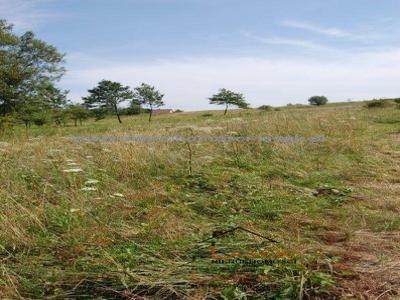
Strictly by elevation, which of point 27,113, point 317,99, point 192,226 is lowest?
point 192,226

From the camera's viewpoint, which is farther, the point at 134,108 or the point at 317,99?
the point at 317,99

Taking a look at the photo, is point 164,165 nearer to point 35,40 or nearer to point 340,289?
point 340,289

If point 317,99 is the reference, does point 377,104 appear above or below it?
below

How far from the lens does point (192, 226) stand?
3.90 meters

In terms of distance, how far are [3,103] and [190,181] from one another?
2135cm

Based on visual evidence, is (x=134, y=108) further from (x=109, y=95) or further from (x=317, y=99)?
(x=317, y=99)

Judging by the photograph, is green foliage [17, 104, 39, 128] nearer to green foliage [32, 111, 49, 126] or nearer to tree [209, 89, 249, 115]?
green foliage [32, 111, 49, 126]

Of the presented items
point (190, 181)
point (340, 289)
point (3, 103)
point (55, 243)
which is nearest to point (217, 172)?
point (190, 181)

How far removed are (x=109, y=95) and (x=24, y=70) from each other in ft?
95.4

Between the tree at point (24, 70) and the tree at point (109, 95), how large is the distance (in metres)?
24.9

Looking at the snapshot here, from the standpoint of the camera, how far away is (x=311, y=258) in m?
2.90

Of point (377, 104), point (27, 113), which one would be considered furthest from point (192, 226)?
point (377, 104)

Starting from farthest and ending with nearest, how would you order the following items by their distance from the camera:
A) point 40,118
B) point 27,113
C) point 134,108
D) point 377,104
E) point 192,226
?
point 134,108 < point 377,104 < point 27,113 < point 40,118 < point 192,226

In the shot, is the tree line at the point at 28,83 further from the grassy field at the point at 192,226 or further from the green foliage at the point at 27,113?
the grassy field at the point at 192,226
